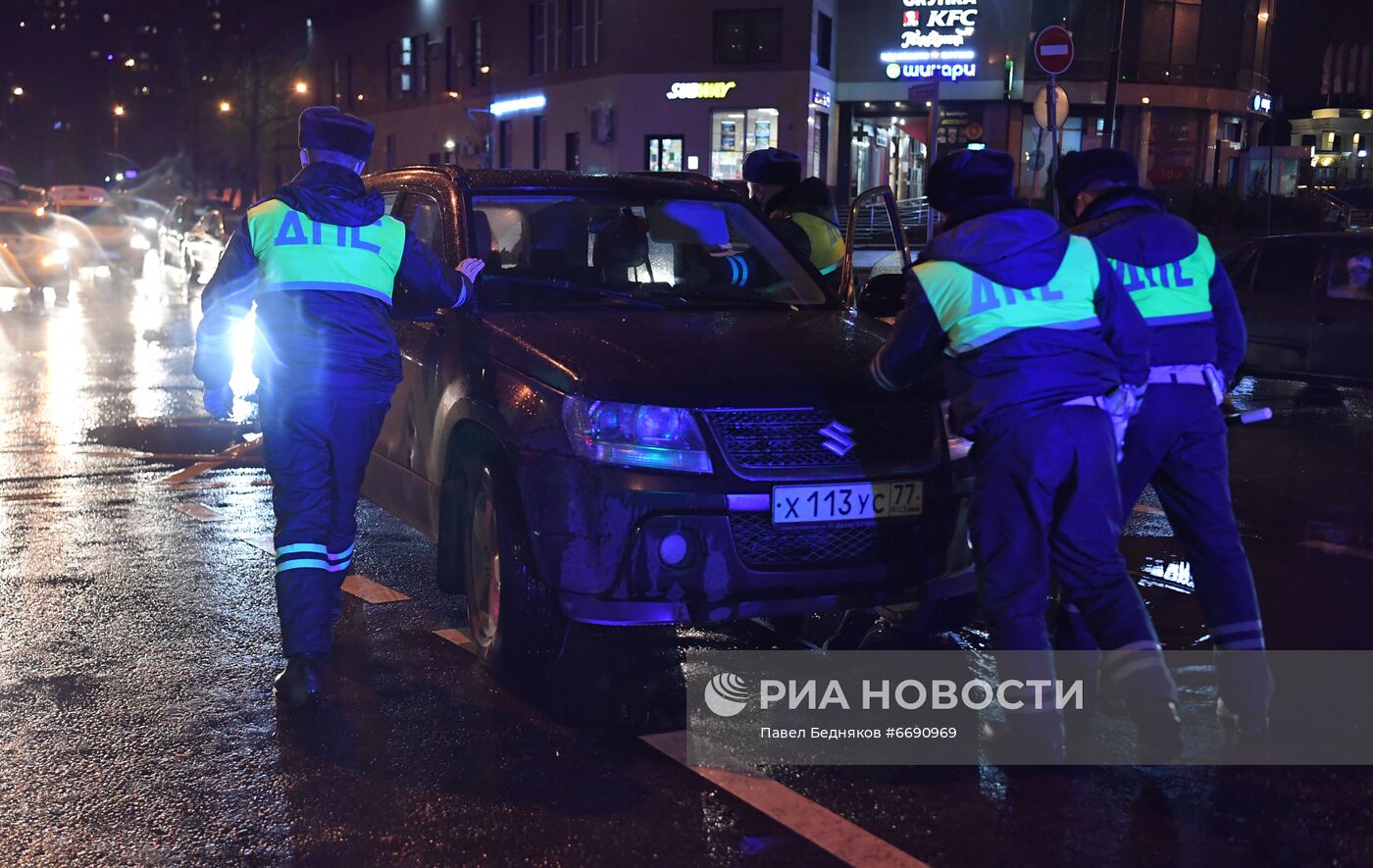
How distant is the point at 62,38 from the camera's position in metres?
115

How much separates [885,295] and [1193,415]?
5.95 feet

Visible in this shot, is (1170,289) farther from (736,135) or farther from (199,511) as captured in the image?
(736,135)

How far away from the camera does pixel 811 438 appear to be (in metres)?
4.51

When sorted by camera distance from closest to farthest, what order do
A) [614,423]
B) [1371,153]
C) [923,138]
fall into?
[614,423], [923,138], [1371,153]

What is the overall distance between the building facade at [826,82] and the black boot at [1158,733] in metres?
35.3

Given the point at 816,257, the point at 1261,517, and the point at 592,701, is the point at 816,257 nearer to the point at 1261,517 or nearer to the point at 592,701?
the point at 1261,517

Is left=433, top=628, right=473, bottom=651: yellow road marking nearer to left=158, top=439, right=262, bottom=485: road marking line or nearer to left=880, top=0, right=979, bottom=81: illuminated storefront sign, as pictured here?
left=158, top=439, right=262, bottom=485: road marking line

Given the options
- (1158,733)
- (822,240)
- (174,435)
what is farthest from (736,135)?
(1158,733)

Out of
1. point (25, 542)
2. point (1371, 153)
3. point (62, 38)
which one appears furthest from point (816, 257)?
point (62, 38)

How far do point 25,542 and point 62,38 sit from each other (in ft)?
402

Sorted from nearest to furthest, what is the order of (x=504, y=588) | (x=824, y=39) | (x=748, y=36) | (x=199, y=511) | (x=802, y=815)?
(x=802, y=815) → (x=504, y=588) → (x=199, y=511) → (x=748, y=36) → (x=824, y=39)

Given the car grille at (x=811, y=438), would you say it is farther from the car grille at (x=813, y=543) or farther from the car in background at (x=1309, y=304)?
the car in background at (x=1309, y=304)

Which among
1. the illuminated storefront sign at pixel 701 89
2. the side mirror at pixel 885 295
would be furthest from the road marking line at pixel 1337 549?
the illuminated storefront sign at pixel 701 89

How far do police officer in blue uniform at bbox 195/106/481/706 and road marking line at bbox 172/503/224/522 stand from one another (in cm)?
303
